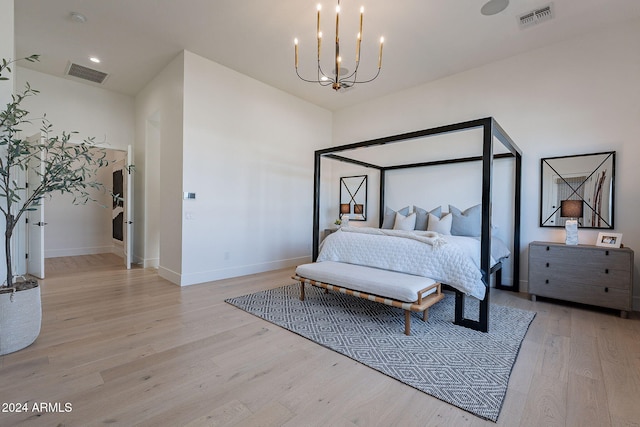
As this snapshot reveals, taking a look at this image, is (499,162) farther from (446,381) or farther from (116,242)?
(116,242)

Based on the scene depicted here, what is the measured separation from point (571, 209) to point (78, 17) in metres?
6.22

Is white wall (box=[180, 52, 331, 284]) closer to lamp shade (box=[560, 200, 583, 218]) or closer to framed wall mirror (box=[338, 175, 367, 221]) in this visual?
framed wall mirror (box=[338, 175, 367, 221])

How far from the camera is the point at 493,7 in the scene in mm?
3010

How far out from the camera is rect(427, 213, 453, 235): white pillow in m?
4.04

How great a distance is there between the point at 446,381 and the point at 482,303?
3.52 feet

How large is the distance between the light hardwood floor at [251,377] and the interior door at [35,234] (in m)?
1.97

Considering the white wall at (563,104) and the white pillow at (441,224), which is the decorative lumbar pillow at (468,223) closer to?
the white pillow at (441,224)

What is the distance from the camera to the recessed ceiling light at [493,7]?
2.93 metres

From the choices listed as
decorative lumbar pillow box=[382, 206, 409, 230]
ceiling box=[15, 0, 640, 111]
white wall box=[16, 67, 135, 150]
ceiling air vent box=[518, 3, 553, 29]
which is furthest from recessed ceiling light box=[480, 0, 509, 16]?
white wall box=[16, 67, 135, 150]

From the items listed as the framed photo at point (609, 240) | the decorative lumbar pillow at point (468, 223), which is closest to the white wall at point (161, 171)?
the decorative lumbar pillow at point (468, 223)

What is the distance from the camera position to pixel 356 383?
1.82m

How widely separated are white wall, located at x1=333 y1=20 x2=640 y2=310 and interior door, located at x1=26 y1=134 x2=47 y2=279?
626 centimetres

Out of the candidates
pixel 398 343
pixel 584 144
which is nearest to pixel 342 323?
pixel 398 343

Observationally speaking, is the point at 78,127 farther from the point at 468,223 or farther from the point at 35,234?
the point at 468,223
